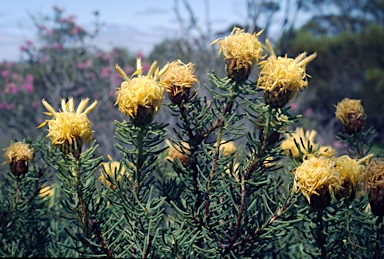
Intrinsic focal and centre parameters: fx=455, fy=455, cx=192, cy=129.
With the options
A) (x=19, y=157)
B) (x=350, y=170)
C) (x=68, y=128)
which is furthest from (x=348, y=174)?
(x=19, y=157)

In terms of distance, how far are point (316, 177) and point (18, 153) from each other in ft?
2.03

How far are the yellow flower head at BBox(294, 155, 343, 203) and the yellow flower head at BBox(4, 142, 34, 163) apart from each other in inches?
22.5

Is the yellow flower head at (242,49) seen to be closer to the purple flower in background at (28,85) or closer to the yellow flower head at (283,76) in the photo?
the yellow flower head at (283,76)

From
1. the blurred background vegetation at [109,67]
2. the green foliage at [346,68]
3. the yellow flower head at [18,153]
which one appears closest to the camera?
the yellow flower head at [18,153]

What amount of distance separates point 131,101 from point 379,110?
10831 mm

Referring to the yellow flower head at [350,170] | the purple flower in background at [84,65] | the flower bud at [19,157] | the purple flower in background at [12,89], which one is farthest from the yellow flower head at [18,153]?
the purple flower in background at [12,89]

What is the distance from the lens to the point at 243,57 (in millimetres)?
823

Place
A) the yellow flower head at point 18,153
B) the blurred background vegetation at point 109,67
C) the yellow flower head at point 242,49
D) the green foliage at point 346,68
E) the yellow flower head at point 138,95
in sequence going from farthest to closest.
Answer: the green foliage at point 346,68 → the blurred background vegetation at point 109,67 → the yellow flower head at point 18,153 → the yellow flower head at point 242,49 → the yellow flower head at point 138,95

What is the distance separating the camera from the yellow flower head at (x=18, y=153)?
0.98 m

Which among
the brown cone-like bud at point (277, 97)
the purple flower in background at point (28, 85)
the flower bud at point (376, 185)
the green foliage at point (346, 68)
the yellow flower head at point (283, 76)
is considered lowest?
the green foliage at point (346, 68)

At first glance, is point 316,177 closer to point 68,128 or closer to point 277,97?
point 277,97

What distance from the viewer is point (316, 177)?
76 centimetres

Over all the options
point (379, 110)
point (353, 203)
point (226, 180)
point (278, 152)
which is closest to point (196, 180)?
point (226, 180)

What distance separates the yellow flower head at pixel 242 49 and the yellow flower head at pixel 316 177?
21cm
